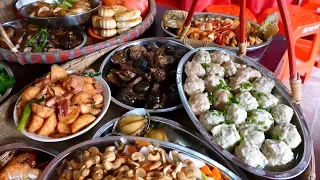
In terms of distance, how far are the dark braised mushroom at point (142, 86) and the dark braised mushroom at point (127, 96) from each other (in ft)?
0.12

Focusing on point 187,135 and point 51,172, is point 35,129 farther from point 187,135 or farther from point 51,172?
point 187,135

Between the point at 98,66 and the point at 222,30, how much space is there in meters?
0.87

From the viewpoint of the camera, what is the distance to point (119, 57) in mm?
1892

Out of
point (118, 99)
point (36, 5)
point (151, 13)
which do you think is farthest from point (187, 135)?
point (36, 5)

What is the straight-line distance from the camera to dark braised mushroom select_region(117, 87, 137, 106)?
5.50 feet

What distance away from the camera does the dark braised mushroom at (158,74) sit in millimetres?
1751

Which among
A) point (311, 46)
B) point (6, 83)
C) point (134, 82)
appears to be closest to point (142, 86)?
point (134, 82)

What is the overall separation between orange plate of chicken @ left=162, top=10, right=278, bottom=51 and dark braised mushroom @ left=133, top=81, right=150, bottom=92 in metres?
0.52

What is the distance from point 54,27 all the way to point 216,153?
140cm

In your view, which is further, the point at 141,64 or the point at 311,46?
the point at 311,46

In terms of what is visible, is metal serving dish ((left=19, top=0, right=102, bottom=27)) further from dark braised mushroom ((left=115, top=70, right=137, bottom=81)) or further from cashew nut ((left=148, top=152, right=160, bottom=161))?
cashew nut ((left=148, top=152, right=160, bottom=161))

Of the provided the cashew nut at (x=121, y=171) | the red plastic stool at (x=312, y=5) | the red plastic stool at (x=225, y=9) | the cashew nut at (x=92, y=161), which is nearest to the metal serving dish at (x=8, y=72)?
the cashew nut at (x=92, y=161)

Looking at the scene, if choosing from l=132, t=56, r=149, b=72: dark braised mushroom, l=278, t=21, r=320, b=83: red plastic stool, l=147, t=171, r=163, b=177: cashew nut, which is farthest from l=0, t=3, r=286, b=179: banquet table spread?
l=278, t=21, r=320, b=83: red plastic stool

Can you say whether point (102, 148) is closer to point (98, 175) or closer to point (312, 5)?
point (98, 175)
